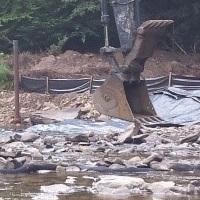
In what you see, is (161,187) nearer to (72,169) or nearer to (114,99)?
(72,169)

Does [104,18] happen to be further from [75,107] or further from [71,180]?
[75,107]

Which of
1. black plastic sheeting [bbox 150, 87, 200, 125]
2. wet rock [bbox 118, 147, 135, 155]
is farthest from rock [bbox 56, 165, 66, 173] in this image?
black plastic sheeting [bbox 150, 87, 200, 125]

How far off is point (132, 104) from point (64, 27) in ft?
51.5

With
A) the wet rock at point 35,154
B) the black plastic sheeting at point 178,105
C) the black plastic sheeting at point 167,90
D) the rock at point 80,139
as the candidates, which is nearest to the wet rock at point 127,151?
the wet rock at point 35,154

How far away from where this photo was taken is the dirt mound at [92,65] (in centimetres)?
2498

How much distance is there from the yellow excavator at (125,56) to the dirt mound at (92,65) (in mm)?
11100

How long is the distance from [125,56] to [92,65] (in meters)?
12.9

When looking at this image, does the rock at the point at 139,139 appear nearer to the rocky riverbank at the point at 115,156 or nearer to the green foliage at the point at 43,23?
the rocky riverbank at the point at 115,156

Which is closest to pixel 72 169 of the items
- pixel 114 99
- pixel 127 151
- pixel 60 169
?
pixel 60 169

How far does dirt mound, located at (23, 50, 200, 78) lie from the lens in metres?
25.0

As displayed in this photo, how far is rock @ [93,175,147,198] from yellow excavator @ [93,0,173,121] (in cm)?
423

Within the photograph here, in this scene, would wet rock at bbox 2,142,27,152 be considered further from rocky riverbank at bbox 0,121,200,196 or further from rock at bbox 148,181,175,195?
rock at bbox 148,181,175,195

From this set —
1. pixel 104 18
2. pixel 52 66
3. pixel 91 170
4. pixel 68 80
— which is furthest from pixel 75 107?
pixel 91 170

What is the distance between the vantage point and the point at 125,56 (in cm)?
1288
